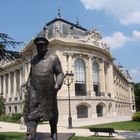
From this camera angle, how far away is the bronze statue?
732 cm

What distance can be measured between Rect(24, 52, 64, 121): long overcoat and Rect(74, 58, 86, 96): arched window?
47390 mm

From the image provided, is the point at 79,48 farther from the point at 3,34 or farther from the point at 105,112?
the point at 3,34

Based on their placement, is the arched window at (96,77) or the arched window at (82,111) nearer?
the arched window at (82,111)

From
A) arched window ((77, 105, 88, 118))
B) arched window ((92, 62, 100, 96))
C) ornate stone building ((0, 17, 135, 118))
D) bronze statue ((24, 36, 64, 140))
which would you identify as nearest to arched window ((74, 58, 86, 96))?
ornate stone building ((0, 17, 135, 118))

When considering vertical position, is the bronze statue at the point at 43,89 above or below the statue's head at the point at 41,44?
below

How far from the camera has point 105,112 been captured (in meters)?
58.4

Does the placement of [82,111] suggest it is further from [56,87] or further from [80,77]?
[56,87]

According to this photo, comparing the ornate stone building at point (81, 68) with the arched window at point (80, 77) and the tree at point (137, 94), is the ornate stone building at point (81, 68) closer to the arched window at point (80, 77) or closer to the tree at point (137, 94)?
the arched window at point (80, 77)

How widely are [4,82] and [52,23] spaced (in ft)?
69.0

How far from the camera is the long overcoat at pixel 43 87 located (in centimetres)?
736

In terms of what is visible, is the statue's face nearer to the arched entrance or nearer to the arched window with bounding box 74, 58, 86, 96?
the arched window with bounding box 74, 58, 86, 96

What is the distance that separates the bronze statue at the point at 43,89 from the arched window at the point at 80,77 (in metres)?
47.4

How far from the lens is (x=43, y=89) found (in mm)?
7480

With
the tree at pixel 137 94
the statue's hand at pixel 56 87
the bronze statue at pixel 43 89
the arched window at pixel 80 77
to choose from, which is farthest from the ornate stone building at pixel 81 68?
the statue's hand at pixel 56 87
